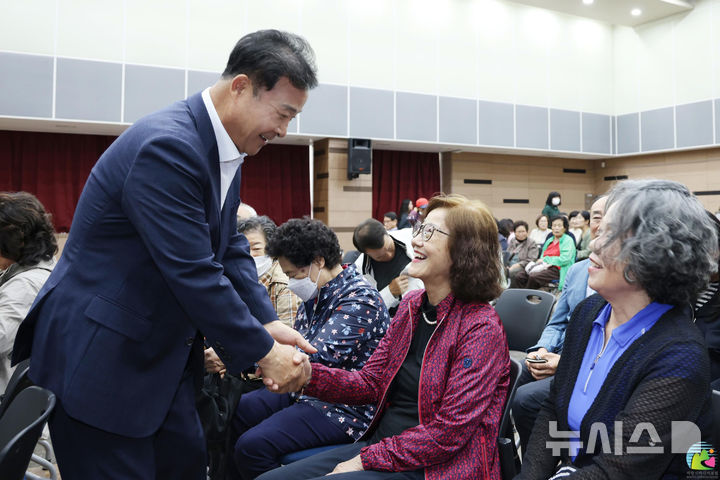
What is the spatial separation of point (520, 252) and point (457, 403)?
6874 mm

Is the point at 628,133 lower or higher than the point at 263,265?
higher

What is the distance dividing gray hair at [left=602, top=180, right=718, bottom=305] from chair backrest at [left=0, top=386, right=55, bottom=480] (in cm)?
142

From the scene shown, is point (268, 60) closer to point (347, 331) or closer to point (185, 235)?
point (185, 235)

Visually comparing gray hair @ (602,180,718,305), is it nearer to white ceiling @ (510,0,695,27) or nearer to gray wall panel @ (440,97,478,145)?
gray wall panel @ (440,97,478,145)

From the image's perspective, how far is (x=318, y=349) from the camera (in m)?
2.16

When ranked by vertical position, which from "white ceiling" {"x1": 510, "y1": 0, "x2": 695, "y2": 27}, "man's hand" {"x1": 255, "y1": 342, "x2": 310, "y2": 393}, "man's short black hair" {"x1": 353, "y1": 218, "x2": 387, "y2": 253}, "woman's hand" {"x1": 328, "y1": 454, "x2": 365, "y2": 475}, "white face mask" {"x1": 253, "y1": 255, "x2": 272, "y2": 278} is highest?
"white ceiling" {"x1": 510, "y1": 0, "x2": 695, "y2": 27}

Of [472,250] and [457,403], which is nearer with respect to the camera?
[457,403]

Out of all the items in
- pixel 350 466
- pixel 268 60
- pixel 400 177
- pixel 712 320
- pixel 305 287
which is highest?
pixel 400 177

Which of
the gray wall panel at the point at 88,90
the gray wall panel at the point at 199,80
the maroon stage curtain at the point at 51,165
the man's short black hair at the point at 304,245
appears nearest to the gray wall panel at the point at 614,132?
the gray wall panel at the point at 199,80

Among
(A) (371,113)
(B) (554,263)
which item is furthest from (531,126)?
(B) (554,263)

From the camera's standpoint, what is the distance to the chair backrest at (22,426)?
124 cm

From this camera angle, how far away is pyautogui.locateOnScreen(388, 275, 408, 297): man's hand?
377cm

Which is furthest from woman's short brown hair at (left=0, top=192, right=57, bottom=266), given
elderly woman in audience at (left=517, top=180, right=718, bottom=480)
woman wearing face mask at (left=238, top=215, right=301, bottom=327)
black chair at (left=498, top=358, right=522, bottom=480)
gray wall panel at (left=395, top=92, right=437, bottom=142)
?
gray wall panel at (left=395, top=92, right=437, bottom=142)

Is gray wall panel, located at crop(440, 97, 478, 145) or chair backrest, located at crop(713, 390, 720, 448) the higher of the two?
gray wall panel, located at crop(440, 97, 478, 145)
